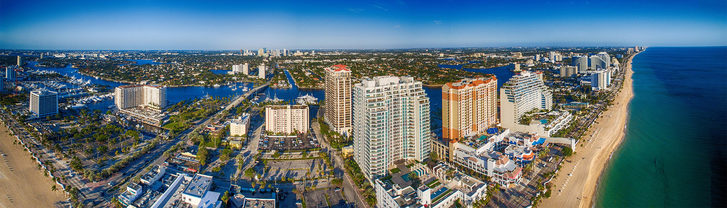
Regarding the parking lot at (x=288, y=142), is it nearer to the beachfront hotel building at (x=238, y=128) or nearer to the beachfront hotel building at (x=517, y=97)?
the beachfront hotel building at (x=238, y=128)

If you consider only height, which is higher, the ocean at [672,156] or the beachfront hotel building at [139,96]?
the beachfront hotel building at [139,96]

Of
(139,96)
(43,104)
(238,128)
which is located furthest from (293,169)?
(43,104)

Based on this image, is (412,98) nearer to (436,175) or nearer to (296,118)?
(436,175)

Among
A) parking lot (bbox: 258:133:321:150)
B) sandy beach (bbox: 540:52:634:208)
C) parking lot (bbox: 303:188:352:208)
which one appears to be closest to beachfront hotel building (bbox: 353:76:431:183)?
parking lot (bbox: 303:188:352:208)

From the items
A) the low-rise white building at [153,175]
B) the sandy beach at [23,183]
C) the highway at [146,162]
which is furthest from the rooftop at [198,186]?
the sandy beach at [23,183]

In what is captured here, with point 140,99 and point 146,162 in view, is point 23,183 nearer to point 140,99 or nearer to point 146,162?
point 146,162

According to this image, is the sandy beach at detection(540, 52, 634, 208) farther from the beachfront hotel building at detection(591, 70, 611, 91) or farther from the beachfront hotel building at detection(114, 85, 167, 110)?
the beachfront hotel building at detection(114, 85, 167, 110)

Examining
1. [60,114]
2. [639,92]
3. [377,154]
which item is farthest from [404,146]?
[639,92]
